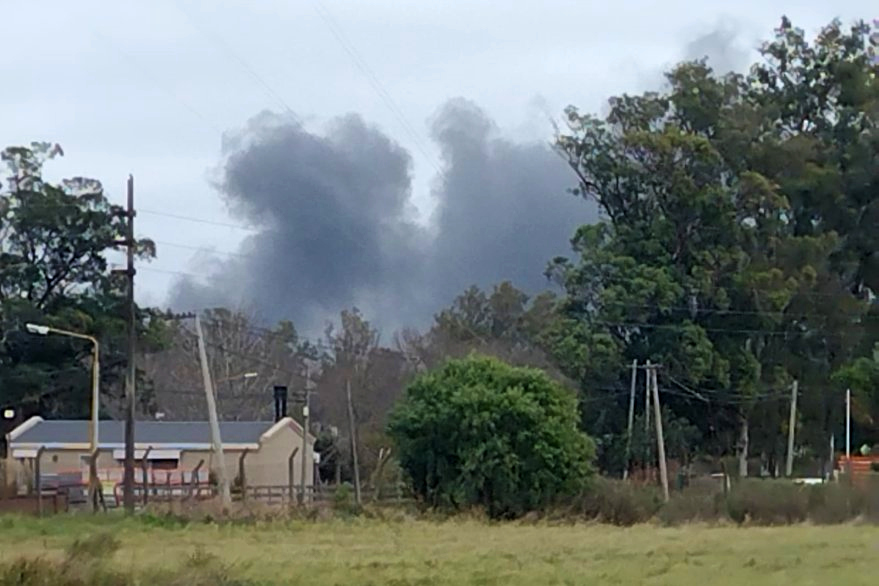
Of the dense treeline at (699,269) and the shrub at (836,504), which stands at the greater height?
the dense treeline at (699,269)

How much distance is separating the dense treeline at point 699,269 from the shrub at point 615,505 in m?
16.2

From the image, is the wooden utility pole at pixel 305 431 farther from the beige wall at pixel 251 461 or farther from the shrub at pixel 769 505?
the shrub at pixel 769 505

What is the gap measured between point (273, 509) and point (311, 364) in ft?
202

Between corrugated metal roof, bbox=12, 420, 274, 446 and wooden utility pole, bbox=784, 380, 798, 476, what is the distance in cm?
2445

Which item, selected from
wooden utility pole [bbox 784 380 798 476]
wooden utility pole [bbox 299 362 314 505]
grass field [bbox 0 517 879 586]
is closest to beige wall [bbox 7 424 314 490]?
wooden utility pole [bbox 299 362 314 505]

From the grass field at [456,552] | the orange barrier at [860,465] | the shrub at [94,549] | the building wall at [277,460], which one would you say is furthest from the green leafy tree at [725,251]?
the shrub at [94,549]

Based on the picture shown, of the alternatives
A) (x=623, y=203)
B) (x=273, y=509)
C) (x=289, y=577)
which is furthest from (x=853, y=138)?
(x=289, y=577)

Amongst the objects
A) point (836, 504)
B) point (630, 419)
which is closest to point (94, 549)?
point (836, 504)

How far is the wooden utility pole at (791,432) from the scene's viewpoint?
7094cm

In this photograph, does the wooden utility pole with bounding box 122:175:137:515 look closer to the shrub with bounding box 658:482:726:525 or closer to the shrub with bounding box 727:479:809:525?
the shrub with bounding box 658:482:726:525

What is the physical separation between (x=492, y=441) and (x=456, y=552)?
Answer: 19168mm

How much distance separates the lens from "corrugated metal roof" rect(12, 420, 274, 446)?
222 ft

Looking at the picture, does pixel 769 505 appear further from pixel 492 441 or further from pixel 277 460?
pixel 277 460

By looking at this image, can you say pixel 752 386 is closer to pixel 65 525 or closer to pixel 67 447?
pixel 67 447
